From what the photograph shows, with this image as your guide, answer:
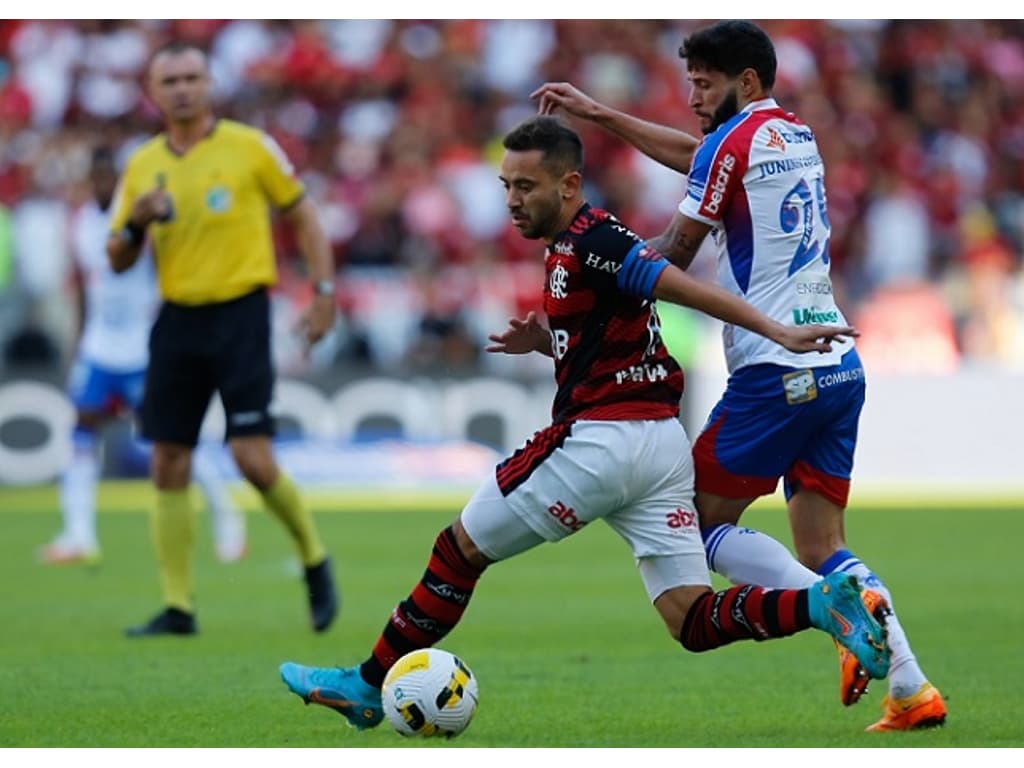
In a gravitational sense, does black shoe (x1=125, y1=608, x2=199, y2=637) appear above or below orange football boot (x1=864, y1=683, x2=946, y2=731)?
below

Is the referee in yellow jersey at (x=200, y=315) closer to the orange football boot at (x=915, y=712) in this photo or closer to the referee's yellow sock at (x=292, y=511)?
the referee's yellow sock at (x=292, y=511)

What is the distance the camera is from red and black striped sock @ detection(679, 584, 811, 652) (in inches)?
234

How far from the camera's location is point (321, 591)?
9523 mm

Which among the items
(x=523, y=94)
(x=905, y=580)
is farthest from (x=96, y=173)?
(x=523, y=94)

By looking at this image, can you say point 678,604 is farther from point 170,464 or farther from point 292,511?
point 170,464

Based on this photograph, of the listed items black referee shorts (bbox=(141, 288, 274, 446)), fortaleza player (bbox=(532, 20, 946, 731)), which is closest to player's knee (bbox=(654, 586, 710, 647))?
fortaleza player (bbox=(532, 20, 946, 731))

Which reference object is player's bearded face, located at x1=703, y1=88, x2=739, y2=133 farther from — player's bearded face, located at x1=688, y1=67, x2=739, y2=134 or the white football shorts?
the white football shorts

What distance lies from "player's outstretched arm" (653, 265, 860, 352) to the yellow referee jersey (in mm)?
3966

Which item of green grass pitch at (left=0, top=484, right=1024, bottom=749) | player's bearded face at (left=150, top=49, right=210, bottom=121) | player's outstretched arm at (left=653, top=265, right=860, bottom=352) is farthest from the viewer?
player's bearded face at (left=150, top=49, right=210, bottom=121)

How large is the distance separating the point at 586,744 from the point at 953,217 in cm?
1676

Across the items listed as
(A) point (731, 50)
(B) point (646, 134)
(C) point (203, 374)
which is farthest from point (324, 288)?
(A) point (731, 50)

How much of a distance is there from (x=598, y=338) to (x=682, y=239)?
0.47 meters

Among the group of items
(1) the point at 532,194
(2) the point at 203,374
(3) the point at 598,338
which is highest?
(1) the point at 532,194
